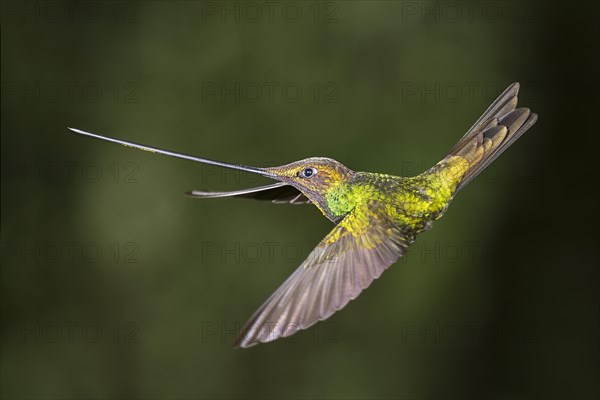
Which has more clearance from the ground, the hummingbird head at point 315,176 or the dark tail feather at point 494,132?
the dark tail feather at point 494,132

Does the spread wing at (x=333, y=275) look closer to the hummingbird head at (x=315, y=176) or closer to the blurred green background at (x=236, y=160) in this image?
the hummingbird head at (x=315, y=176)

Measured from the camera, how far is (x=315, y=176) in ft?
2.56

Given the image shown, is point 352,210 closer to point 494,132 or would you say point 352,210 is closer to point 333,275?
point 333,275

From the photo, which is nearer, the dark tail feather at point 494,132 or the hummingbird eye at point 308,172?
the hummingbird eye at point 308,172

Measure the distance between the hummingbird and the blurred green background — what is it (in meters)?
1.20

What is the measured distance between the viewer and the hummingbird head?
0.75 meters

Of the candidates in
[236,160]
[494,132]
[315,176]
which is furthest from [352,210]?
[236,160]

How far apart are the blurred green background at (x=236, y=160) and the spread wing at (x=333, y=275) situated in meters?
1.32

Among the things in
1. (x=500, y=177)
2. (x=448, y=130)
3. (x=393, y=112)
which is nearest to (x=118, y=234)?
(x=393, y=112)

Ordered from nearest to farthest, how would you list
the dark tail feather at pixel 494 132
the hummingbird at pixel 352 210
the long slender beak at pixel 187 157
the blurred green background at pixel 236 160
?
the long slender beak at pixel 187 157 → the hummingbird at pixel 352 210 → the dark tail feather at pixel 494 132 → the blurred green background at pixel 236 160

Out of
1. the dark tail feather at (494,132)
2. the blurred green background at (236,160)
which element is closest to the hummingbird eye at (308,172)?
the dark tail feather at (494,132)

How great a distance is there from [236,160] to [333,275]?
1456 mm

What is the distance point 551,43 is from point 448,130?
448 mm

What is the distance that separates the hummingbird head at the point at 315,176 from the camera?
2.47 ft
